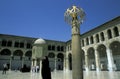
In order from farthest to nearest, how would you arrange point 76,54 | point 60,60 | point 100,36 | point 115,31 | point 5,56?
point 60,60 → point 5,56 → point 100,36 → point 115,31 → point 76,54

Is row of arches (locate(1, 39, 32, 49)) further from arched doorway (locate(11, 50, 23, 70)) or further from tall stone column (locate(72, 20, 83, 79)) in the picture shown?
tall stone column (locate(72, 20, 83, 79))

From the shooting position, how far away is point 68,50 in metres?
A: 34.4

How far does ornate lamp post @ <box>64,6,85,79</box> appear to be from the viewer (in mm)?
5000

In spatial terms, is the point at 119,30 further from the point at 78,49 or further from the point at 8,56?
the point at 8,56

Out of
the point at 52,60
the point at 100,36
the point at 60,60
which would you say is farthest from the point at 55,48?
the point at 100,36

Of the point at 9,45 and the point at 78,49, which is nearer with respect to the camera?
the point at 78,49

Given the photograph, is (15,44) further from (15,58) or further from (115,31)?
(115,31)

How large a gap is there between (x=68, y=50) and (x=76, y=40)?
2937 centimetres

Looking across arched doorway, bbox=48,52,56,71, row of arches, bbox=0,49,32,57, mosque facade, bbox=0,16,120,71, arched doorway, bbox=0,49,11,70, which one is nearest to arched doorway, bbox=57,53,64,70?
mosque facade, bbox=0,16,120,71

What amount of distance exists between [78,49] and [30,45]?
93.0 ft

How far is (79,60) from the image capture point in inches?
200

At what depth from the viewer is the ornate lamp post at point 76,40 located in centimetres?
500

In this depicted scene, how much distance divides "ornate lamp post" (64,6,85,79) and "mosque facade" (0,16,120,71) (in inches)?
577

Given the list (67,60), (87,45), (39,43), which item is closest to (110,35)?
(87,45)
